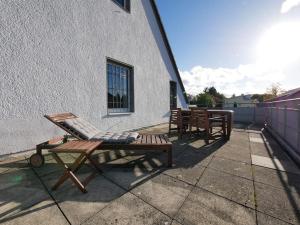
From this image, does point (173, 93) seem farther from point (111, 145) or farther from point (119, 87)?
point (111, 145)

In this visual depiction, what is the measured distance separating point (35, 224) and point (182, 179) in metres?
2.01

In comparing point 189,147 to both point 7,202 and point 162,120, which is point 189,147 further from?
point 162,120

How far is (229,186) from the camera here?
8.45 feet

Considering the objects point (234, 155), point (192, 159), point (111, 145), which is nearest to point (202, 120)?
point (234, 155)

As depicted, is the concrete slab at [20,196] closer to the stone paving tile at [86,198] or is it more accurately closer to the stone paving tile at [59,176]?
the stone paving tile at [59,176]

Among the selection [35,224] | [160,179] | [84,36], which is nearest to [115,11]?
[84,36]

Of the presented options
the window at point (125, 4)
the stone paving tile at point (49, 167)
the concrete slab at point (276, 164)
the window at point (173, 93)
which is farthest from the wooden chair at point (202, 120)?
the window at point (173, 93)

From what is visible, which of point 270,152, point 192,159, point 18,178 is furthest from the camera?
point 270,152

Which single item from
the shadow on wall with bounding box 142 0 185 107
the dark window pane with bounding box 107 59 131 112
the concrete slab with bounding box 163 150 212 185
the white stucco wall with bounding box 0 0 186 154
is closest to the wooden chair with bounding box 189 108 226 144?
the concrete slab with bounding box 163 150 212 185

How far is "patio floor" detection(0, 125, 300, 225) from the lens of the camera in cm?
185

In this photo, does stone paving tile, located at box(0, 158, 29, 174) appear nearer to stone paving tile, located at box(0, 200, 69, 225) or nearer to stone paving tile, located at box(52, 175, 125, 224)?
stone paving tile, located at box(52, 175, 125, 224)

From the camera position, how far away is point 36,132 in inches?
162

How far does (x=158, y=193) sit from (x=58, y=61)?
4172 mm

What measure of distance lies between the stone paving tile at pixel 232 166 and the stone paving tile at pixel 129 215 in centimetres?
185
